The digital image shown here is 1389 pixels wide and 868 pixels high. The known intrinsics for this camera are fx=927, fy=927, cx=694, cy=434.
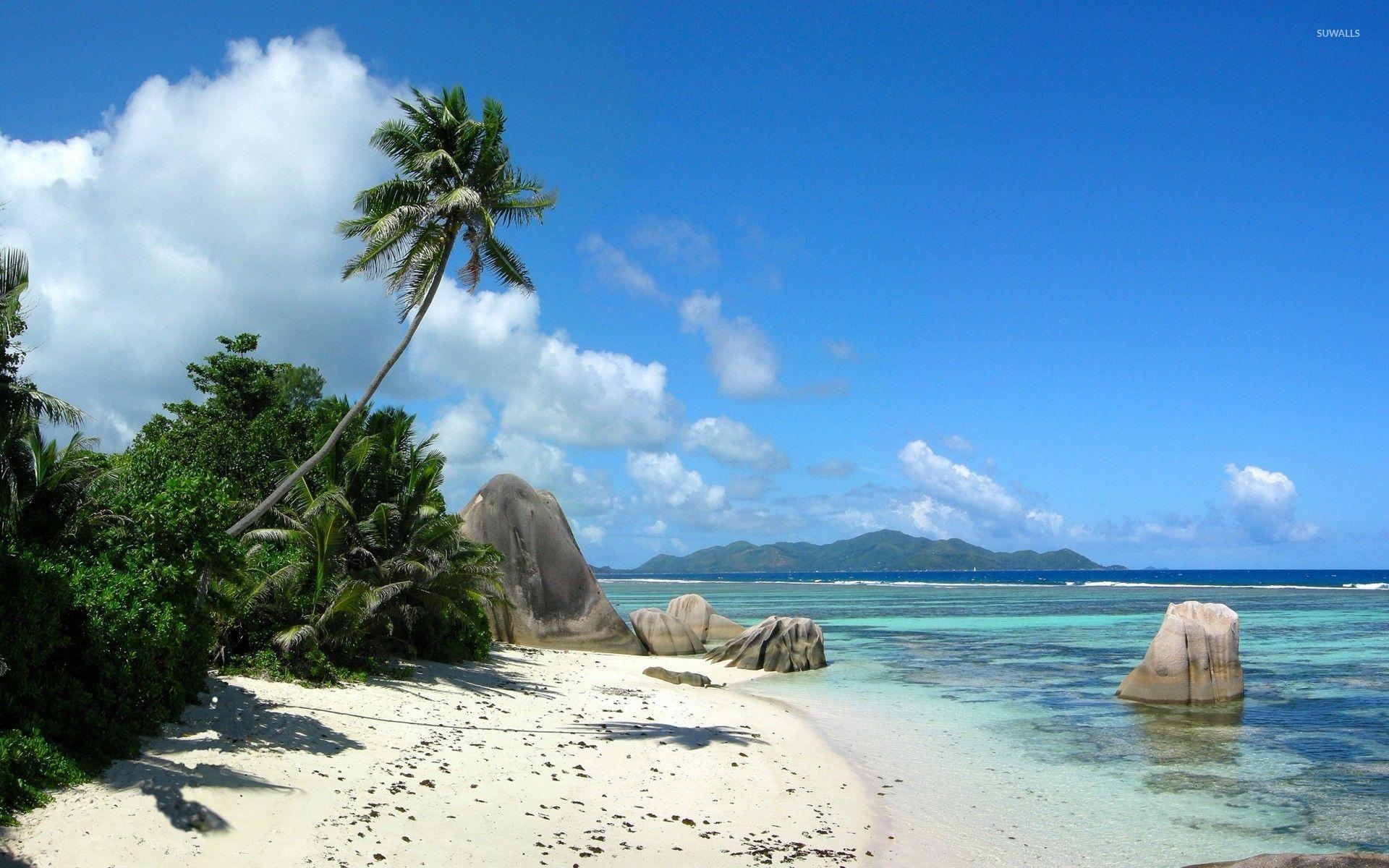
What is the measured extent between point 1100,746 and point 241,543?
13.4 m

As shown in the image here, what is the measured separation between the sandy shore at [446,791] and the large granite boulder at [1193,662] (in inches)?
310

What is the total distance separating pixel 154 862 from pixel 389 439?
11.4 m

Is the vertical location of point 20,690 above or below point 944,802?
above

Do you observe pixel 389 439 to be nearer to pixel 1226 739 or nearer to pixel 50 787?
pixel 50 787

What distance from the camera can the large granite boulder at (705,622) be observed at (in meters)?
31.0

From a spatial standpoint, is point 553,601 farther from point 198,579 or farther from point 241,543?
point 198,579

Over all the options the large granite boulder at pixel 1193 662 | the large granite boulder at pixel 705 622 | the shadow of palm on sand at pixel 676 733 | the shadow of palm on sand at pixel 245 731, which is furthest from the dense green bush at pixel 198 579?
the large granite boulder at pixel 1193 662

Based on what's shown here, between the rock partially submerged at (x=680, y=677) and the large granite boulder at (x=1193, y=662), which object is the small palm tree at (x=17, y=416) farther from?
the large granite boulder at (x=1193, y=662)

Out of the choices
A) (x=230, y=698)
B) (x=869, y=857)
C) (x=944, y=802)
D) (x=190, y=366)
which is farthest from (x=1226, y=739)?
(x=190, y=366)

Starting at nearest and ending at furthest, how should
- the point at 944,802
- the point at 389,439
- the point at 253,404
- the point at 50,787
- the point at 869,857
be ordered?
the point at 50,787 < the point at 869,857 < the point at 944,802 < the point at 389,439 < the point at 253,404

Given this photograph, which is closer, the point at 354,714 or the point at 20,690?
the point at 20,690

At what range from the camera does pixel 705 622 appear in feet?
103

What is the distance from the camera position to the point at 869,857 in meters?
8.80

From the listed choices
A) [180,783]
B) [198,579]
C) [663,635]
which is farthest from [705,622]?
[180,783]
